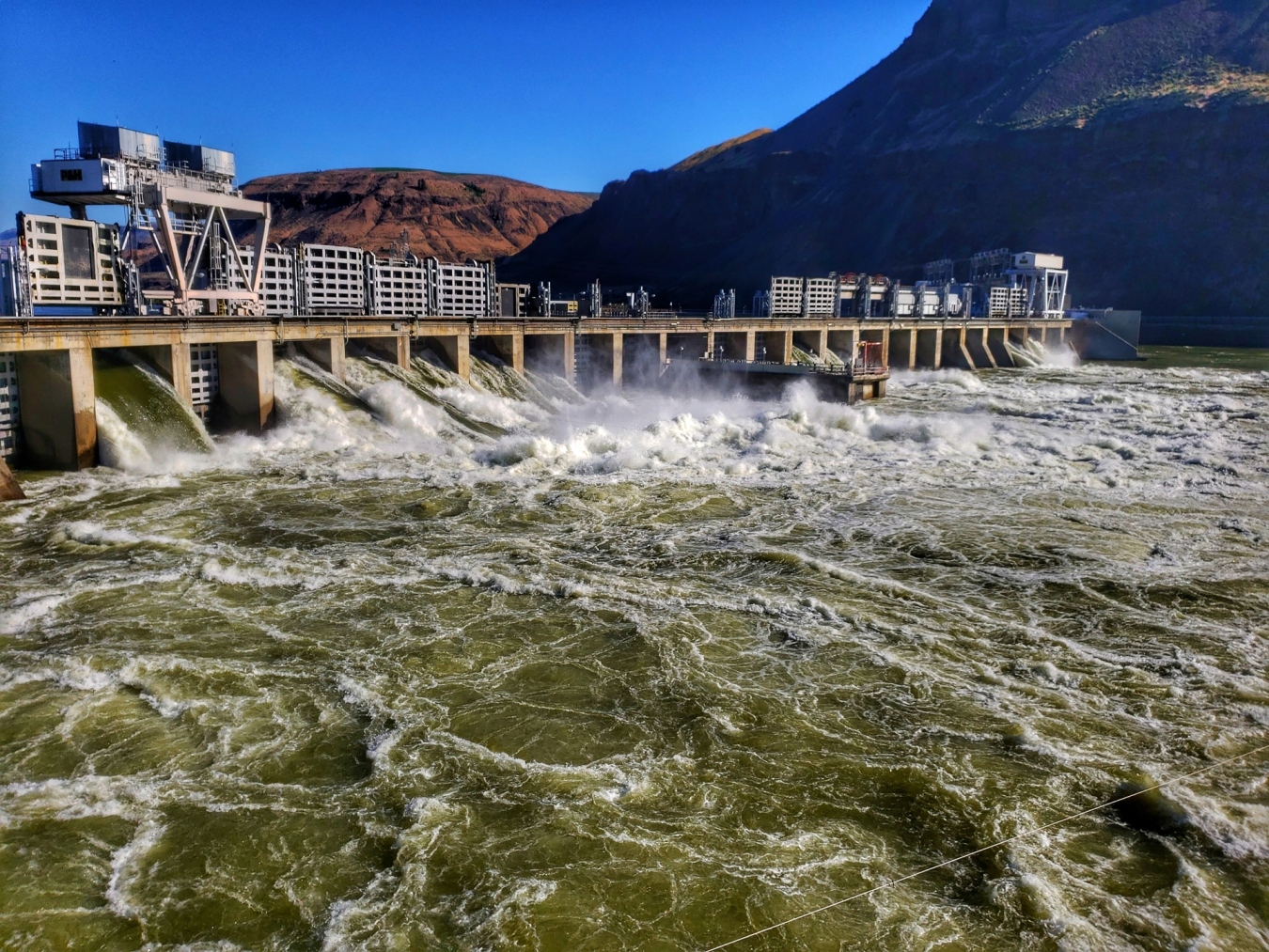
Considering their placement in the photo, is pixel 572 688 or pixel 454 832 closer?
pixel 454 832

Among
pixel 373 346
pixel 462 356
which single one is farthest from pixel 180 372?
pixel 462 356

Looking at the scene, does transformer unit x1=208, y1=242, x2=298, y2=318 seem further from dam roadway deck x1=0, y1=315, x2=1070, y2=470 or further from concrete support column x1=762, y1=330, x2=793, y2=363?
concrete support column x1=762, y1=330, x2=793, y2=363

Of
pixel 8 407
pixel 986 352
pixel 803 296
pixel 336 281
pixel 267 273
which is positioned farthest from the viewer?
pixel 803 296

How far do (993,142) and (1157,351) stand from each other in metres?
68.3

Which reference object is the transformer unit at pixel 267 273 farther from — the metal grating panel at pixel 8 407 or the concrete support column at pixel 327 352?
the metal grating panel at pixel 8 407

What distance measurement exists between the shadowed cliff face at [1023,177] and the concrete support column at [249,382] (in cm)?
12181

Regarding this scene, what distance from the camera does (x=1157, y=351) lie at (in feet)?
305

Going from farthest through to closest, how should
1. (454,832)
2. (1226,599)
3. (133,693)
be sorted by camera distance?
(1226,599), (133,693), (454,832)

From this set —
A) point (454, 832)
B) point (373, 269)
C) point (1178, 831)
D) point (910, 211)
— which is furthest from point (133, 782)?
point (910, 211)

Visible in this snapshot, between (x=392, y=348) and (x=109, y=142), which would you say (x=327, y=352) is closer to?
(x=392, y=348)

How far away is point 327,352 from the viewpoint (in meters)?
34.9

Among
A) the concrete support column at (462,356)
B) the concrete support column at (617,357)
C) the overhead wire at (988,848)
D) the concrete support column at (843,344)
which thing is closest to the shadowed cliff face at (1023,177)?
the concrete support column at (843,344)

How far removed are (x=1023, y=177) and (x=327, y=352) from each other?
445 ft

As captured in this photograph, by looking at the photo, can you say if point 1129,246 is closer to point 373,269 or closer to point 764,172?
point 764,172
